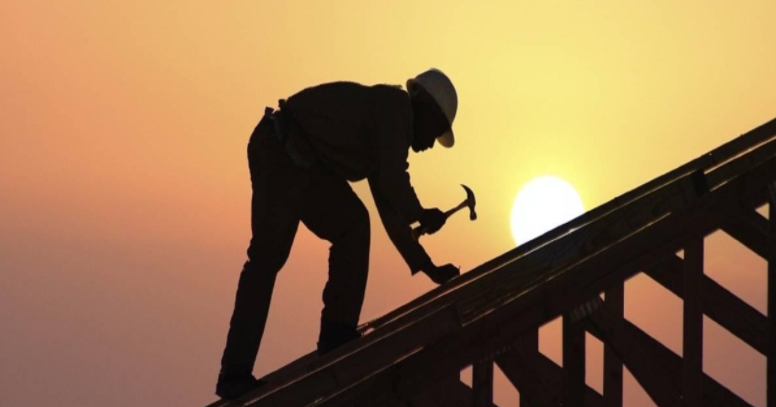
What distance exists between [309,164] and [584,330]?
2.63 metres

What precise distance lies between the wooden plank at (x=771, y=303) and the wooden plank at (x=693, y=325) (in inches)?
9.3

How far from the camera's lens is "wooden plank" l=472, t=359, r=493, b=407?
17.4 ft

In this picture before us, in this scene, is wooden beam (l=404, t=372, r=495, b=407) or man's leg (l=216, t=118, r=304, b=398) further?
man's leg (l=216, t=118, r=304, b=398)

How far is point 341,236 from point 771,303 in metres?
2.73

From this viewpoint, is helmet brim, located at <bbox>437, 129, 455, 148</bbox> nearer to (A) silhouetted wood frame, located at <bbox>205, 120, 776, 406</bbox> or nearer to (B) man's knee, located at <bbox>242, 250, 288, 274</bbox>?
(B) man's knee, located at <bbox>242, 250, 288, 274</bbox>

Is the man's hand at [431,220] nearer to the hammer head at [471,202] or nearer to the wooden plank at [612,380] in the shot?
the hammer head at [471,202]

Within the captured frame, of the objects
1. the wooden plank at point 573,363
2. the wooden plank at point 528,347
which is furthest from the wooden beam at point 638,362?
the wooden plank at point 528,347

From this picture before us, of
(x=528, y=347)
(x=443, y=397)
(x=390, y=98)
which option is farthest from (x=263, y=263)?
(x=528, y=347)

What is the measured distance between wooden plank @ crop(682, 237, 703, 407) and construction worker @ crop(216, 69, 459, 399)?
214cm

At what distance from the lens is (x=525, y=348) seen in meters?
5.75

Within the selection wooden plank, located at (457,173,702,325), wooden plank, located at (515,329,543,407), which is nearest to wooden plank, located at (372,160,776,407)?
wooden plank, located at (457,173,702,325)

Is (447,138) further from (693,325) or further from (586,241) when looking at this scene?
(693,325)

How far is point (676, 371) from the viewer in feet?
21.6

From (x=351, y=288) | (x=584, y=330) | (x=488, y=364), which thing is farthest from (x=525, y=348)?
(x=351, y=288)
